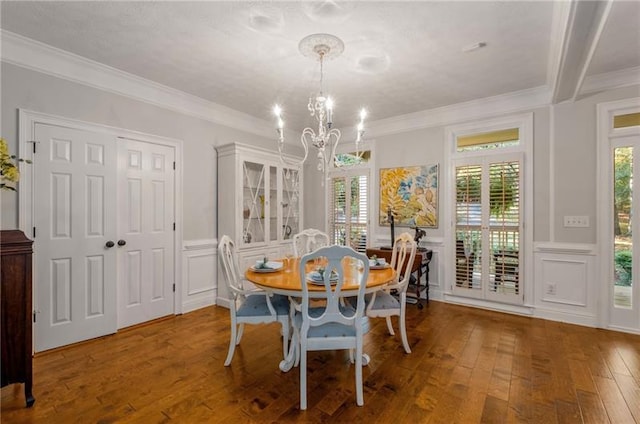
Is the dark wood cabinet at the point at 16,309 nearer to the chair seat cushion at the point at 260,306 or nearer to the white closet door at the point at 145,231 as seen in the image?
the white closet door at the point at 145,231

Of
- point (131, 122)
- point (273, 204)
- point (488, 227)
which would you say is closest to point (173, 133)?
point (131, 122)

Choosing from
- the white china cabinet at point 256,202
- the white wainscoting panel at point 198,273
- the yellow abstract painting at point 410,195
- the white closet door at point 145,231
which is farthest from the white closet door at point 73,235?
the yellow abstract painting at point 410,195

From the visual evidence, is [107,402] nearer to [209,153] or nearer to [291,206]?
[209,153]

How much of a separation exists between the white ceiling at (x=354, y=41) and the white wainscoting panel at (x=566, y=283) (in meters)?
1.74

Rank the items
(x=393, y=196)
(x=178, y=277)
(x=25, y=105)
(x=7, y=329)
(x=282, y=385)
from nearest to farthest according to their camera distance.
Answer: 1. (x=7, y=329)
2. (x=282, y=385)
3. (x=25, y=105)
4. (x=178, y=277)
5. (x=393, y=196)

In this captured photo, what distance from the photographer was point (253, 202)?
169 inches

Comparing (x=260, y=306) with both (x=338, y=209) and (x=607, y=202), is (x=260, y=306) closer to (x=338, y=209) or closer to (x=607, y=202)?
(x=338, y=209)

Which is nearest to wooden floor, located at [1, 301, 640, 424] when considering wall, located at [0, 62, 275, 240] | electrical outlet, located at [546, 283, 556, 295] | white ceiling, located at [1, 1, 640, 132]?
electrical outlet, located at [546, 283, 556, 295]

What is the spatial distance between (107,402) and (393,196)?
13.0ft

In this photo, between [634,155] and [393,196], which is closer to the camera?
[634,155]

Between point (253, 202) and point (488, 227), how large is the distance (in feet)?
10.3

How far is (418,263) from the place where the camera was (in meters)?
3.89

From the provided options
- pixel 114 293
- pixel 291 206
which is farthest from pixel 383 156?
pixel 114 293

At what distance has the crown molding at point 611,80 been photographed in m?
3.07
